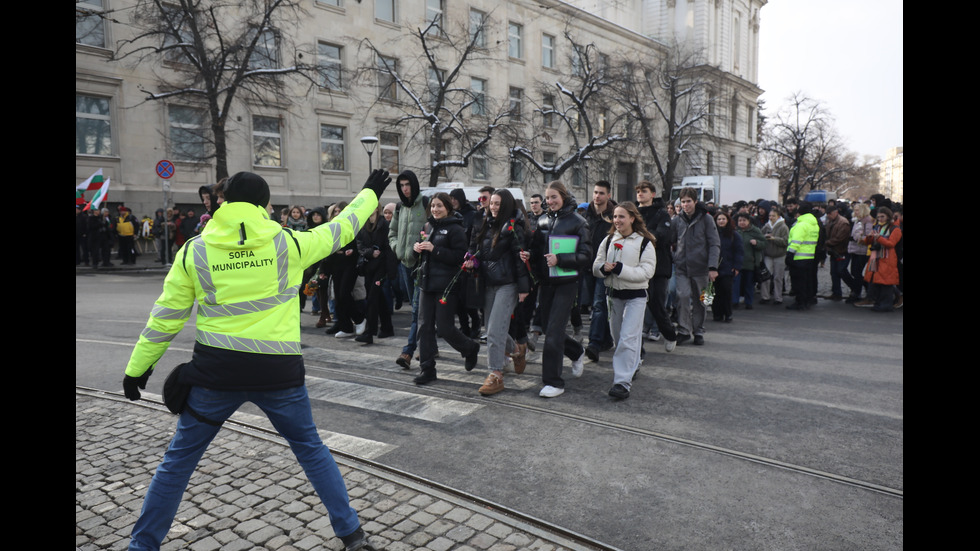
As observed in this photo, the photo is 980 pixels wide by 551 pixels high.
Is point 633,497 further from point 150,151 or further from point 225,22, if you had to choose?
point 225,22

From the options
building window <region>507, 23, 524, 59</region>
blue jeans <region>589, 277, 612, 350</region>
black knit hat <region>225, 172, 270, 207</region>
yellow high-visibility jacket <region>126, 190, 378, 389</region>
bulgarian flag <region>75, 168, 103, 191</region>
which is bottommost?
blue jeans <region>589, 277, 612, 350</region>

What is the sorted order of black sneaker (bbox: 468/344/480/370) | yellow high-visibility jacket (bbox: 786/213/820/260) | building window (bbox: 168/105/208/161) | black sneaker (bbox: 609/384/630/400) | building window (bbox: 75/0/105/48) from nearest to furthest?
black sneaker (bbox: 609/384/630/400) → black sneaker (bbox: 468/344/480/370) → yellow high-visibility jacket (bbox: 786/213/820/260) → building window (bbox: 75/0/105/48) → building window (bbox: 168/105/208/161)

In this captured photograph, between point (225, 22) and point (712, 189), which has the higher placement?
point (225, 22)

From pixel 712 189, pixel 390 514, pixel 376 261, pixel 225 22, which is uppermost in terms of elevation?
pixel 225 22

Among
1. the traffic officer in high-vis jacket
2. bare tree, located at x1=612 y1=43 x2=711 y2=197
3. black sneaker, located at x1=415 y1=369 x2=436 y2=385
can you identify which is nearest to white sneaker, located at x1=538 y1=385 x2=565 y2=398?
black sneaker, located at x1=415 y1=369 x2=436 y2=385

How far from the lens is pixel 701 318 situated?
861cm

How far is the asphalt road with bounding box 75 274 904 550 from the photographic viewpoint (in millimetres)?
3564

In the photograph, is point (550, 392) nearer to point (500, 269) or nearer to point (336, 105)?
point (500, 269)

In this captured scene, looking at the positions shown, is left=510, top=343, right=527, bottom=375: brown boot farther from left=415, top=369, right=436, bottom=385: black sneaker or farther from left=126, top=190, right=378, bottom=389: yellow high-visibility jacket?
left=126, top=190, right=378, bottom=389: yellow high-visibility jacket

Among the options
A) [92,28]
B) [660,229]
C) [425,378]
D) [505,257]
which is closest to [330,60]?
[92,28]

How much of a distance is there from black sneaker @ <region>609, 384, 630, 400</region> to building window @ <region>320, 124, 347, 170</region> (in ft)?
89.5
